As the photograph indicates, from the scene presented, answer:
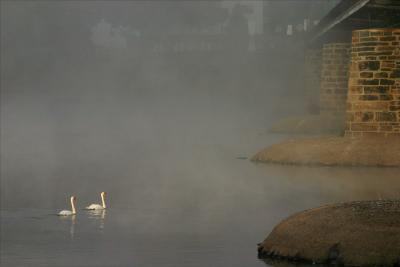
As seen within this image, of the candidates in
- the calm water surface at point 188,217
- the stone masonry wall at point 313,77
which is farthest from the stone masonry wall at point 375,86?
the stone masonry wall at point 313,77

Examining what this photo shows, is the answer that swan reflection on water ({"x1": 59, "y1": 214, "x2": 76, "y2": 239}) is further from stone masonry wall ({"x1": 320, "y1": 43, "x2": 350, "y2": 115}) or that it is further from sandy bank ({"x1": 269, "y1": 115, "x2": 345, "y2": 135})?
stone masonry wall ({"x1": 320, "y1": 43, "x2": 350, "y2": 115})

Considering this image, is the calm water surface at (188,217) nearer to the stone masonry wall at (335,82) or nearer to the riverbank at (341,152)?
the riverbank at (341,152)

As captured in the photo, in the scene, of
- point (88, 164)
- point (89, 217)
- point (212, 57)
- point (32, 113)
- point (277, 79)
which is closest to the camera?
point (89, 217)

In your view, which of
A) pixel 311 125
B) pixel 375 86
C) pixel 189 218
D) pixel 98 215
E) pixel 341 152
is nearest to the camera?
pixel 189 218

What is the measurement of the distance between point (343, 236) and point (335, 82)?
1888 inches

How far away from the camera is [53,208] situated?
131ft

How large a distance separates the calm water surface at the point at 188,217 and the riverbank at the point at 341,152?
0.99 metres

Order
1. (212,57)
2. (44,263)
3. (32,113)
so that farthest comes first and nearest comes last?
(212,57)
(32,113)
(44,263)

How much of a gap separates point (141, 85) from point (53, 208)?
4429 inches

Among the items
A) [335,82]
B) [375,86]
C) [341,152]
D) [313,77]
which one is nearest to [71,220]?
[341,152]

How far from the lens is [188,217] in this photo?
37.4 metres

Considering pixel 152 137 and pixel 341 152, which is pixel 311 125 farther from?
pixel 341 152

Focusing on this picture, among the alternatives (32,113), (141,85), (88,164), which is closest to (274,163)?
(88,164)

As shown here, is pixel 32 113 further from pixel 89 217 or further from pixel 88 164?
pixel 89 217
